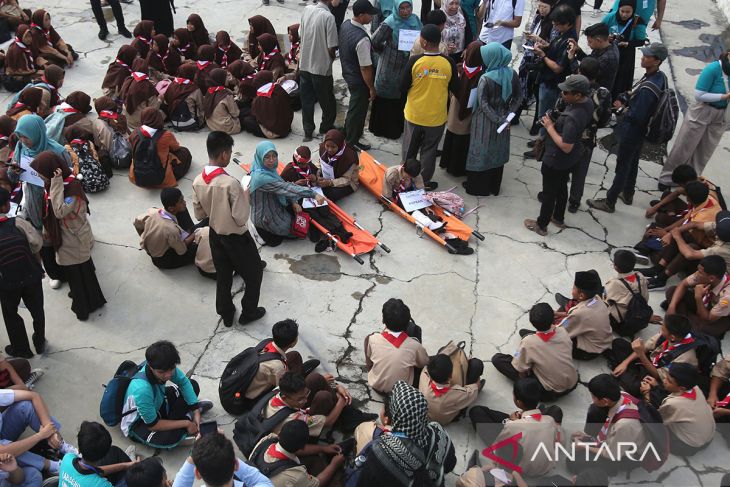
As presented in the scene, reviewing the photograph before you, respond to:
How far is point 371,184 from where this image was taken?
6.86 metres

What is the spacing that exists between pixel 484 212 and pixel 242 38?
219 inches

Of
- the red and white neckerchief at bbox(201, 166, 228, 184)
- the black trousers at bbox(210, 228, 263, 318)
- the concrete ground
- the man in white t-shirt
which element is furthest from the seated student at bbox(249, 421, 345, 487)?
the man in white t-shirt

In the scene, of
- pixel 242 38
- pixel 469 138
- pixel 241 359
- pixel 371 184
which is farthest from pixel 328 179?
pixel 242 38

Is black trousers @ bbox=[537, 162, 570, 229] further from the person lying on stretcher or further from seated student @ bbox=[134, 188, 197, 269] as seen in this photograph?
seated student @ bbox=[134, 188, 197, 269]

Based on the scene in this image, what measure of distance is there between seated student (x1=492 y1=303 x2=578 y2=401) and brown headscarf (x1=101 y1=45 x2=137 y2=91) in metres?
6.02

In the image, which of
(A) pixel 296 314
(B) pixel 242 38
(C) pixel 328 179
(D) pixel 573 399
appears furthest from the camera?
(B) pixel 242 38

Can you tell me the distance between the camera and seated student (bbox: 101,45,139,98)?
314 inches

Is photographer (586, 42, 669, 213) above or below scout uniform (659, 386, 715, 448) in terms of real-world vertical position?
above

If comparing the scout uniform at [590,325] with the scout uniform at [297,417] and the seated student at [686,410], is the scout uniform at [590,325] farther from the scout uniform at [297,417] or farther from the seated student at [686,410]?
the scout uniform at [297,417]

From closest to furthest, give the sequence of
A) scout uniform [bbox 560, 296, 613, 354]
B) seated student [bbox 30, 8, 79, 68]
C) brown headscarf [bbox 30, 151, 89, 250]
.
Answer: brown headscarf [bbox 30, 151, 89, 250]
scout uniform [bbox 560, 296, 613, 354]
seated student [bbox 30, 8, 79, 68]

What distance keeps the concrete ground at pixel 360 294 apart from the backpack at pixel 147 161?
0.78 ft

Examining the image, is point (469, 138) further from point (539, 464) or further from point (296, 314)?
point (539, 464)

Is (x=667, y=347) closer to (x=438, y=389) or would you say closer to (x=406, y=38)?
(x=438, y=389)

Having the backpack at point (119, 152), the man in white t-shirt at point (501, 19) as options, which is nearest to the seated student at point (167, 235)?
the backpack at point (119, 152)
